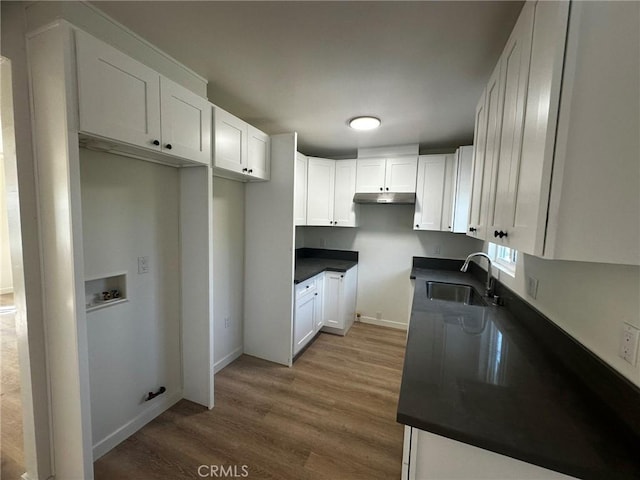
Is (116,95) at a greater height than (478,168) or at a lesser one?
greater

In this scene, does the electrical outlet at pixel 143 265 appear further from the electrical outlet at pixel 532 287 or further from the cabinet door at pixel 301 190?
the electrical outlet at pixel 532 287

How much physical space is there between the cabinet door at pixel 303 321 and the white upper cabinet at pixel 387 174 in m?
1.56

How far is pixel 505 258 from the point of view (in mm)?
2266

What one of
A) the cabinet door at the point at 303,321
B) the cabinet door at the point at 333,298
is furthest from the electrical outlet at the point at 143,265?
the cabinet door at the point at 333,298

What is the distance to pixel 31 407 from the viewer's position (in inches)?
53.2

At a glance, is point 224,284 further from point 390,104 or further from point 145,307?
point 390,104

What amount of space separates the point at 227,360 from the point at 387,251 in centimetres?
242

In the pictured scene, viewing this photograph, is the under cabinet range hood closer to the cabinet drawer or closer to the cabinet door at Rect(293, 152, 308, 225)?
the cabinet door at Rect(293, 152, 308, 225)

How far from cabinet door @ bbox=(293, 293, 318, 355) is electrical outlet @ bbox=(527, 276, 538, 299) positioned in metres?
1.92

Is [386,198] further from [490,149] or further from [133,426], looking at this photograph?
[133,426]

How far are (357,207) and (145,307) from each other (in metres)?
2.69

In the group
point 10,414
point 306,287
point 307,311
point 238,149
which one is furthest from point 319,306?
point 10,414

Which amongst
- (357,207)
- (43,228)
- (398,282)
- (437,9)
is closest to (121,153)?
(43,228)

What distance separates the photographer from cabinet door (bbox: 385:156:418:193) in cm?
318
